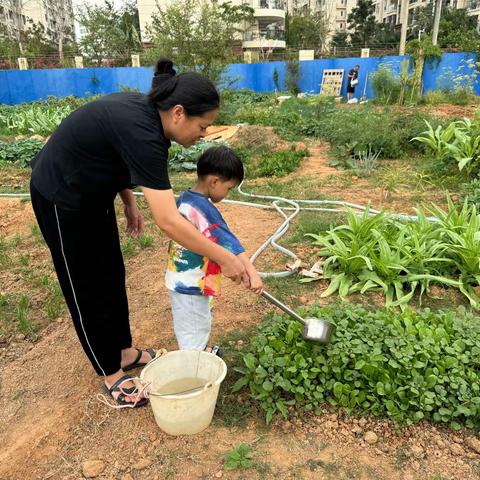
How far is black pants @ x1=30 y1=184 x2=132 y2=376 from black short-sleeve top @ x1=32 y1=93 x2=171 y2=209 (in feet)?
0.26

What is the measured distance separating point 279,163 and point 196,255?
4.76 metres

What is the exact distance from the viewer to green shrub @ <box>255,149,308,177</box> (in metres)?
6.45

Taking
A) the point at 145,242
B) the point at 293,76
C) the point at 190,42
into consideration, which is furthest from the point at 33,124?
the point at 293,76

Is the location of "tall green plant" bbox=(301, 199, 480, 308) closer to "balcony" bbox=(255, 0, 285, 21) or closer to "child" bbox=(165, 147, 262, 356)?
"child" bbox=(165, 147, 262, 356)

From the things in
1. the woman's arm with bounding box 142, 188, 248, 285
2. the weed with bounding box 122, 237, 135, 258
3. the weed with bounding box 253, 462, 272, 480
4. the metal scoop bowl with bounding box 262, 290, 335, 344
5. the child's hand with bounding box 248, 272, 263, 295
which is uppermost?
the woman's arm with bounding box 142, 188, 248, 285

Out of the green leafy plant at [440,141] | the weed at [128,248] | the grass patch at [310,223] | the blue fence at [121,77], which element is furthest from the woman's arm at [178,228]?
the blue fence at [121,77]

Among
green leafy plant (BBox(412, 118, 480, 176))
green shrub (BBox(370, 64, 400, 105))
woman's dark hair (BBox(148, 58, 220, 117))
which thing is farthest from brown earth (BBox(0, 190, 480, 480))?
green shrub (BBox(370, 64, 400, 105))

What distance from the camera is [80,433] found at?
204cm

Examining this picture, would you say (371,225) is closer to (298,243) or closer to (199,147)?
(298,243)

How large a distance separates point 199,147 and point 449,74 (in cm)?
1292

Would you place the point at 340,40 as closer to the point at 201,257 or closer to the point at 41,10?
the point at 41,10

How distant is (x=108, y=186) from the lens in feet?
5.98

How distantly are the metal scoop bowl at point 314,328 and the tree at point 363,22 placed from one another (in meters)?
37.4

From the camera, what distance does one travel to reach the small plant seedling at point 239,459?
1781 mm
